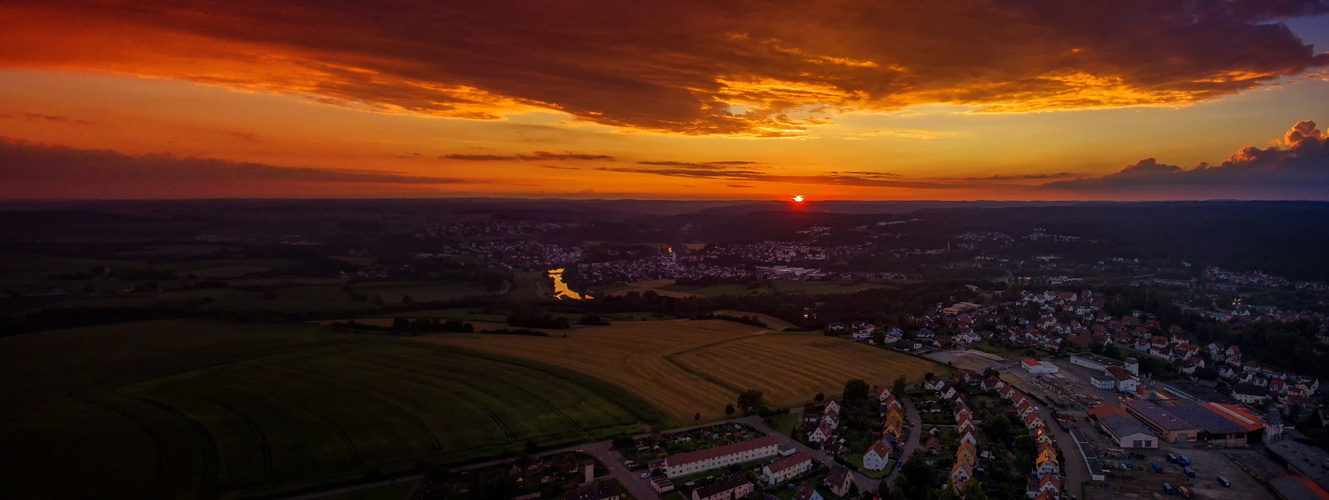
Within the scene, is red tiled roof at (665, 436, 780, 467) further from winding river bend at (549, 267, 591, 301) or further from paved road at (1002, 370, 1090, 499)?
winding river bend at (549, 267, 591, 301)

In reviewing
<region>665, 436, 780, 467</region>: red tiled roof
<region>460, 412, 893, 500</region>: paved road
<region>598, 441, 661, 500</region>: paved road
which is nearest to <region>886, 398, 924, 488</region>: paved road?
<region>460, 412, 893, 500</region>: paved road

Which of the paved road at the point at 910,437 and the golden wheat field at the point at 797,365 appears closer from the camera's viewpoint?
the paved road at the point at 910,437

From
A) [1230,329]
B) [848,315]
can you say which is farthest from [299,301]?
[1230,329]

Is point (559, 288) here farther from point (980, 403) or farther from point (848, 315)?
point (980, 403)

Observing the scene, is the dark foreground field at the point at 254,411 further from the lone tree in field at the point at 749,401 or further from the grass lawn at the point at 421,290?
the grass lawn at the point at 421,290

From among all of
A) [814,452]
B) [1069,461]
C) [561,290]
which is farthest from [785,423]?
[561,290]

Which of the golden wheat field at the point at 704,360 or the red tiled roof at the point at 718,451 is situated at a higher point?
the red tiled roof at the point at 718,451

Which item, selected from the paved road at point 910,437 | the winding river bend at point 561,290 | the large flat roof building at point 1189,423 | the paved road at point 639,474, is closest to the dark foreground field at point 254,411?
the paved road at point 639,474
